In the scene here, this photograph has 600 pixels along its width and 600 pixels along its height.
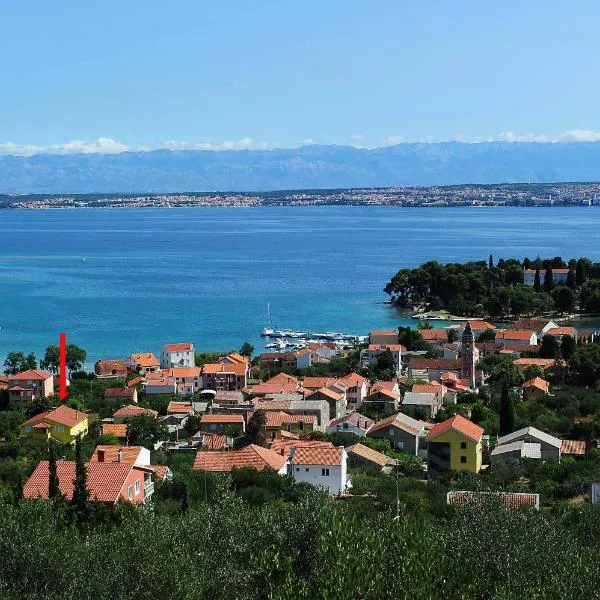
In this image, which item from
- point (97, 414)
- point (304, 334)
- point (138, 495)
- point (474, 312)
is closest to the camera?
point (138, 495)

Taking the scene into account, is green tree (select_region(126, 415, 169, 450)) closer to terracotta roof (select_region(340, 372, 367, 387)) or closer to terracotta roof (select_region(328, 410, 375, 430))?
terracotta roof (select_region(328, 410, 375, 430))

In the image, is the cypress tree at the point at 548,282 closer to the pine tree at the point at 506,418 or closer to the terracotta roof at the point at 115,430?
the pine tree at the point at 506,418

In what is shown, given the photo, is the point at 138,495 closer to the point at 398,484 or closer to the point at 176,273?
the point at 398,484

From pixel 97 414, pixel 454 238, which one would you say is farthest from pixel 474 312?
pixel 454 238

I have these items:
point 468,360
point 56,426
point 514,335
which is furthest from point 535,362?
point 56,426

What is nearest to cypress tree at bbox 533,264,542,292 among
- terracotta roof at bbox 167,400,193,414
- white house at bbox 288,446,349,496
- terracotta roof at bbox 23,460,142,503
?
terracotta roof at bbox 167,400,193,414
